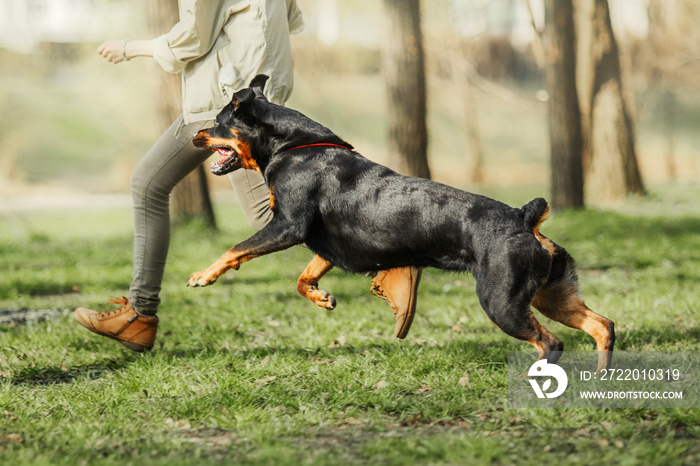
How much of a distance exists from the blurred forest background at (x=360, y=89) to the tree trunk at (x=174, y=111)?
7.58 metres

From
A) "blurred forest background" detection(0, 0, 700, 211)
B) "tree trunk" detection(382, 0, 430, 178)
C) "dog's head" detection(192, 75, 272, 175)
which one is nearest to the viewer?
"dog's head" detection(192, 75, 272, 175)

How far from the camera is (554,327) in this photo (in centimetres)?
534

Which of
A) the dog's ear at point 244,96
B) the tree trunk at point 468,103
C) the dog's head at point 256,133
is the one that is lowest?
the tree trunk at point 468,103

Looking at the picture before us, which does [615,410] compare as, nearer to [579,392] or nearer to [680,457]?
[579,392]

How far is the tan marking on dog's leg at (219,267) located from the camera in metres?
3.76

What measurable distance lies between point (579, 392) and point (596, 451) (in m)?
0.70

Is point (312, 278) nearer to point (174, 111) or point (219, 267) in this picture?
point (219, 267)

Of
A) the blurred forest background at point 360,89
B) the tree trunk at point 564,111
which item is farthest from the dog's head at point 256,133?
the blurred forest background at point 360,89

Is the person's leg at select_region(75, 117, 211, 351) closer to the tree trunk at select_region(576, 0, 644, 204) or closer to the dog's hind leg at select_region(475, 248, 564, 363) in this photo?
the dog's hind leg at select_region(475, 248, 564, 363)

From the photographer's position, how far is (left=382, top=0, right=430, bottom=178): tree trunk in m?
10.3

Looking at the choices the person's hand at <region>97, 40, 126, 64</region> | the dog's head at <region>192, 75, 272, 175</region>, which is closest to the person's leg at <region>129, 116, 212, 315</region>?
the dog's head at <region>192, 75, 272, 175</region>

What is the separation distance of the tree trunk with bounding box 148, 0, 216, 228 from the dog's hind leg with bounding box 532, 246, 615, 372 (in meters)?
7.11

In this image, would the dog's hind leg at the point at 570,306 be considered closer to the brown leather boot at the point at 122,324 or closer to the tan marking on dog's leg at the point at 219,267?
the tan marking on dog's leg at the point at 219,267

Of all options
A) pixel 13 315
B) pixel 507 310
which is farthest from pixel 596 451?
pixel 13 315
